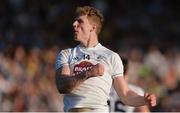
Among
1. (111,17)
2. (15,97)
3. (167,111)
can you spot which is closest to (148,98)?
(167,111)

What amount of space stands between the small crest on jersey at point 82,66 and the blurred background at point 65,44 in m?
6.19

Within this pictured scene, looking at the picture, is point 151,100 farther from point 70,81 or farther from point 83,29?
point 83,29

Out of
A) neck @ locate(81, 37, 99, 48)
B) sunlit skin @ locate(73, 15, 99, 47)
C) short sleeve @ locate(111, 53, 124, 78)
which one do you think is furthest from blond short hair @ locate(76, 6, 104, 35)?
short sleeve @ locate(111, 53, 124, 78)

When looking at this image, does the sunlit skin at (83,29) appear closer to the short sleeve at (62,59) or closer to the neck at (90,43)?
the neck at (90,43)

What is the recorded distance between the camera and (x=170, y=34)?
22.6 metres

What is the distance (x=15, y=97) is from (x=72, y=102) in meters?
9.01

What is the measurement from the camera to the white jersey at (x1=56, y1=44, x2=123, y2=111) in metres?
8.20

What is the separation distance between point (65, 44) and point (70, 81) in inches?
525

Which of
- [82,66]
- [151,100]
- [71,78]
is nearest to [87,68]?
[82,66]

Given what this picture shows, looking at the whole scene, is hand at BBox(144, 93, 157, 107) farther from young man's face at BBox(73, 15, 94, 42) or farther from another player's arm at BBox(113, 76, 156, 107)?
young man's face at BBox(73, 15, 94, 42)

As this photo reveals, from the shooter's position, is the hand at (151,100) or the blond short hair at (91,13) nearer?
the hand at (151,100)

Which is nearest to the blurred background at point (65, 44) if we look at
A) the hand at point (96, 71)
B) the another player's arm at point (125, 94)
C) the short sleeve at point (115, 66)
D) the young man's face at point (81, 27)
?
the another player's arm at point (125, 94)

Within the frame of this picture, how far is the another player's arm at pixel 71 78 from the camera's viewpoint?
794 centimetres

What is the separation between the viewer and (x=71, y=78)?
316 inches
